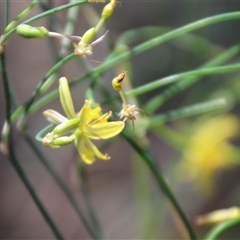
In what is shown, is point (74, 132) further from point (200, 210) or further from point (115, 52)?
point (200, 210)

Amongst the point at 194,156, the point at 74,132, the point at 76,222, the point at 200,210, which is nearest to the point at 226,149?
the point at 194,156

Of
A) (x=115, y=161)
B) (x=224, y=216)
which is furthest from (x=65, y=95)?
(x=115, y=161)

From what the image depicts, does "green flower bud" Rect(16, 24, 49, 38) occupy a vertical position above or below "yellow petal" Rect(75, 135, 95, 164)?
above

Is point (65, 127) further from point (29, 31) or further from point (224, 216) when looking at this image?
point (224, 216)

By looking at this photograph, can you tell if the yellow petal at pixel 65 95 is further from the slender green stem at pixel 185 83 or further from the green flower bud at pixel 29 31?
the slender green stem at pixel 185 83

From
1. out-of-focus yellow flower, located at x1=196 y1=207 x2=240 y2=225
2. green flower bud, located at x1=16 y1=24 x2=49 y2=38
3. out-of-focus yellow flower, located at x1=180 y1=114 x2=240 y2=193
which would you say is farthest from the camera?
out-of-focus yellow flower, located at x1=180 y1=114 x2=240 y2=193

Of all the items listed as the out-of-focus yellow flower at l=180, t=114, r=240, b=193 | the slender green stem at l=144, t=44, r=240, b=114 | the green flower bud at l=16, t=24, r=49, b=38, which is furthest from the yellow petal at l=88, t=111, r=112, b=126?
the out-of-focus yellow flower at l=180, t=114, r=240, b=193

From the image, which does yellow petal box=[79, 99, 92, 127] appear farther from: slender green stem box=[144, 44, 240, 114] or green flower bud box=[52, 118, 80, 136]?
slender green stem box=[144, 44, 240, 114]
